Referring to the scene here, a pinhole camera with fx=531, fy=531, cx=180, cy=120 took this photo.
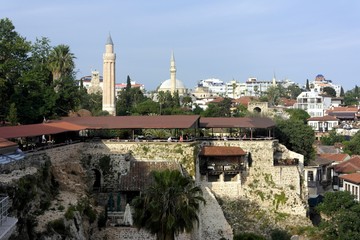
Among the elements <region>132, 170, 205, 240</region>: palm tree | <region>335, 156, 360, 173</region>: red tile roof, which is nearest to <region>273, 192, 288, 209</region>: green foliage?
<region>132, 170, 205, 240</region>: palm tree

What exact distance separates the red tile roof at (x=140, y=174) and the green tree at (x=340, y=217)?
40.2 feet

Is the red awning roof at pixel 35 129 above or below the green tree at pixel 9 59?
below

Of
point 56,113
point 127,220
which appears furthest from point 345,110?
point 127,220

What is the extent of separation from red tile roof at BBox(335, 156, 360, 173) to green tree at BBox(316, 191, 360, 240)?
2496cm

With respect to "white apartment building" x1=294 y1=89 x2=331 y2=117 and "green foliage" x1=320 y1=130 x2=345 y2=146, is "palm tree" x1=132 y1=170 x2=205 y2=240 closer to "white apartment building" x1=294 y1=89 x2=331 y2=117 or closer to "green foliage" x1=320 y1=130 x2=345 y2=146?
"green foliage" x1=320 y1=130 x2=345 y2=146

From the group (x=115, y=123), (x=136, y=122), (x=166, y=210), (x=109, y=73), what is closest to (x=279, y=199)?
(x=136, y=122)

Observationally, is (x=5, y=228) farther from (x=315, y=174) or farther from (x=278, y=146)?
(x=315, y=174)

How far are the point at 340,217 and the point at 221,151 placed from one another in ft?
36.3

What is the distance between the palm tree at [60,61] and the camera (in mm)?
54312

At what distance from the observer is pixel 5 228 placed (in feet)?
60.1

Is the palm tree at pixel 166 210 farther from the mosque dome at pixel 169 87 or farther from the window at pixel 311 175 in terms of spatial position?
the mosque dome at pixel 169 87

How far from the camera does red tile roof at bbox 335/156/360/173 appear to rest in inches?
2659

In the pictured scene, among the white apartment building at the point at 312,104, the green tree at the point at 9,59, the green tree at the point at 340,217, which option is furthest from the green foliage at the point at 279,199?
the white apartment building at the point at 312,104

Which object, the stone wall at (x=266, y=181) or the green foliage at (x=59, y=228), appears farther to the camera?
the stone wall at (x=266, y=181)
